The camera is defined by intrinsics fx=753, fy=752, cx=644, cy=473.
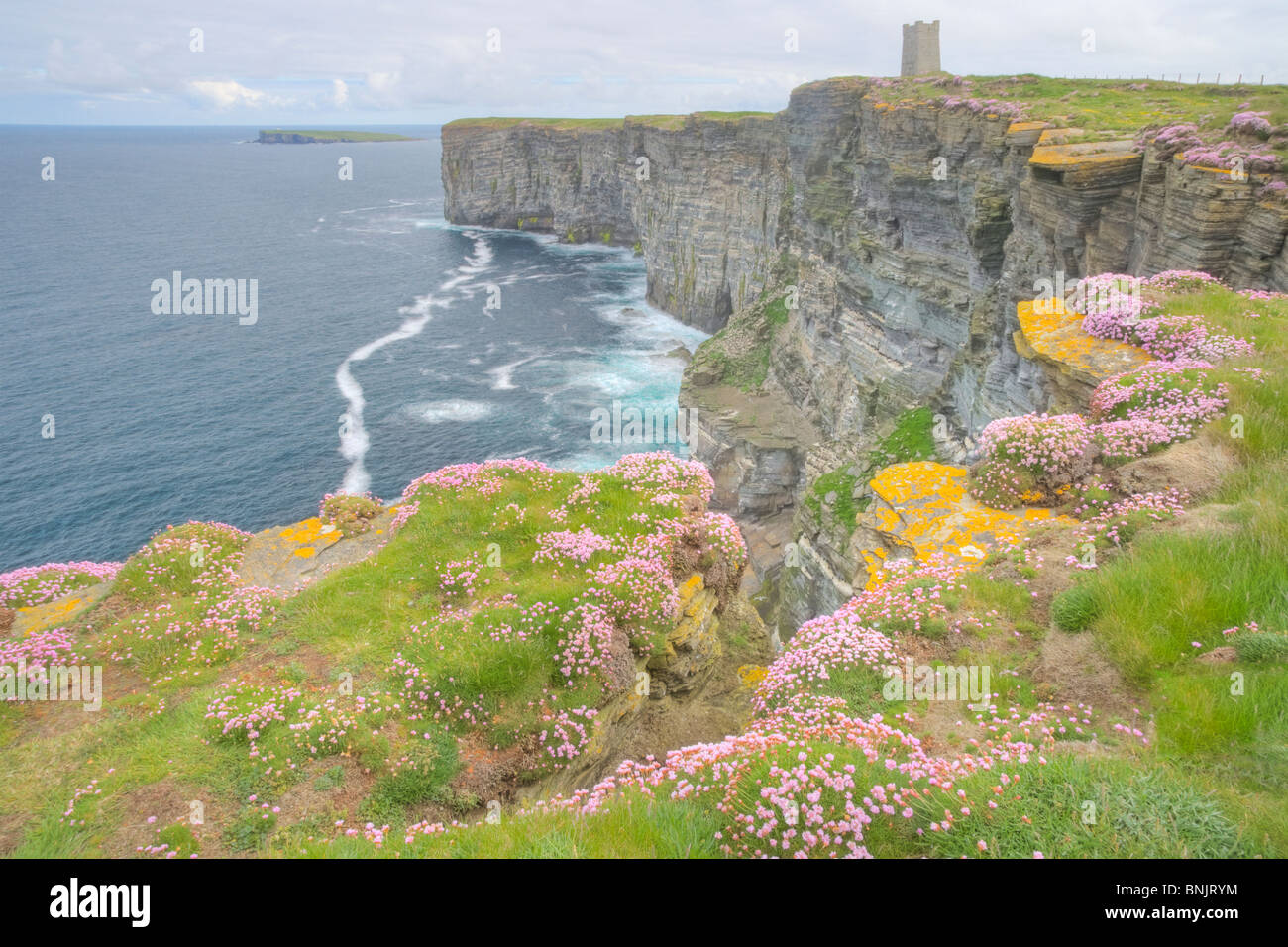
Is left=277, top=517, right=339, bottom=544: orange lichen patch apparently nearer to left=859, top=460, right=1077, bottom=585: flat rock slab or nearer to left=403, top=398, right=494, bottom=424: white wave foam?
left=859, top=460, right=1077, bottom=585: flat rock slab

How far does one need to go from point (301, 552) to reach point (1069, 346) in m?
18.8

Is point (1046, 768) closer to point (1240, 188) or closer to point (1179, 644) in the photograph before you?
point (1179, 644)

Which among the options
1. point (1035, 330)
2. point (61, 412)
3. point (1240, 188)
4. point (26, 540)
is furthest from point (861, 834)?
point (61, 412)

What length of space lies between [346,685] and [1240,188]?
25606mm

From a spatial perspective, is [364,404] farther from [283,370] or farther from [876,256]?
[876,256]

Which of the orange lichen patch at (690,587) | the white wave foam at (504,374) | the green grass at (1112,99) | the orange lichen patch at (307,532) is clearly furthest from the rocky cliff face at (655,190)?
the orange lichen patch at (690,587)

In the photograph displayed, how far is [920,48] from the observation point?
57938mm

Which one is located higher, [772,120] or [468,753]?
[772,120]

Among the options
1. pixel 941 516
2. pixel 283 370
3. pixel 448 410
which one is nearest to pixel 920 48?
pixel 448 410

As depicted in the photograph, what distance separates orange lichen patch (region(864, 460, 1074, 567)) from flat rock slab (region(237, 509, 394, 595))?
1149 centimetres

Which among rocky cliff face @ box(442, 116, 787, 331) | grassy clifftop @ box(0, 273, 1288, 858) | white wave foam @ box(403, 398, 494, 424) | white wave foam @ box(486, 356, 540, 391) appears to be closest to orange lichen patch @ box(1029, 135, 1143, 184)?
grassy clifftop @ box(0, 273, 1288, 858)

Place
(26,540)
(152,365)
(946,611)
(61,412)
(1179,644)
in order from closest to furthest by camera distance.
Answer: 1. (1179,644)
2. (946,611)
3. (26,540)
4. (61,412)
5. (152,365)

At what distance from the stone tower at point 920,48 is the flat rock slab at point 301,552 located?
5739 cm
